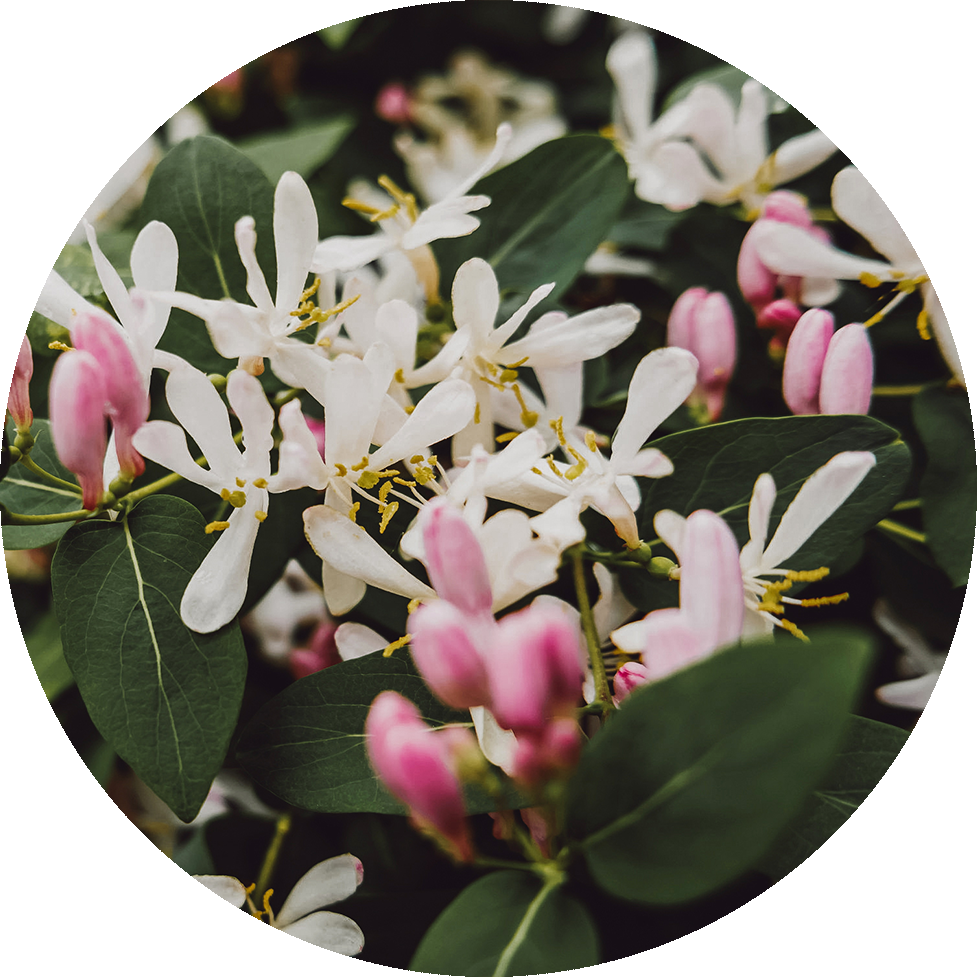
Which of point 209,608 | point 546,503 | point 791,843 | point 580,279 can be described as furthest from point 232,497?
point 580,279

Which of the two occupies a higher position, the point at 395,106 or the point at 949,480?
the point at 395,106

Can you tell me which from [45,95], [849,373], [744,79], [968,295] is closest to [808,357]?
[849,373]

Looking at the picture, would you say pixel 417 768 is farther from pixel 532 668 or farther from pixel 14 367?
pixel 14 367

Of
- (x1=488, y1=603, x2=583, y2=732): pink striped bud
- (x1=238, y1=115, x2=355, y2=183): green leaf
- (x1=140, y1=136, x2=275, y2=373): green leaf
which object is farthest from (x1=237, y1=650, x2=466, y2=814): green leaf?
(x1=238, y1=115, x2=355, y2=183): green leaf

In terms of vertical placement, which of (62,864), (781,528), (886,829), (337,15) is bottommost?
(62,864)

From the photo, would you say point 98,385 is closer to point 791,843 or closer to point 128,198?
Answer: point 791,843

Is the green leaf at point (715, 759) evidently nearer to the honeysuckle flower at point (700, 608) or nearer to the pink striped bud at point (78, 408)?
the honeysuckle flower at point (700, 608)
